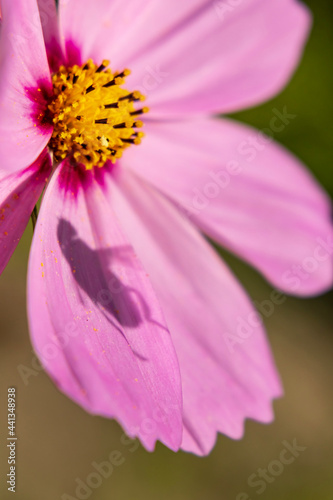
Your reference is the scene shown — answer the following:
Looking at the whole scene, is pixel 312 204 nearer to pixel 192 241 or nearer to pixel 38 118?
pixel 192 241

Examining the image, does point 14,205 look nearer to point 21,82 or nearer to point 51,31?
point 21,82

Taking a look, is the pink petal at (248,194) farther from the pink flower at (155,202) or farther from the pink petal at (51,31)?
the pink petal at (51,31)

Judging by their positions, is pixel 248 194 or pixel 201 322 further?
pixel 248 194

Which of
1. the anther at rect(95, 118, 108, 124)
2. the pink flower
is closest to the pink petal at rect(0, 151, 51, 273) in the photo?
the pink flower

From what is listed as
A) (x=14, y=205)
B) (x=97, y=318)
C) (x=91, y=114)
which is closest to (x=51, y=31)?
(x=91, y=114)

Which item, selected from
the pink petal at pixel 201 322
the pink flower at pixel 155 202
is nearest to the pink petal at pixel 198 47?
the pink flower at pixel 155 202

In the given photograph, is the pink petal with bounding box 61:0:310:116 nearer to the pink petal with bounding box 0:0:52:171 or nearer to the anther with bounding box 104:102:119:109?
the anther with bounding box 104:102:119:109
